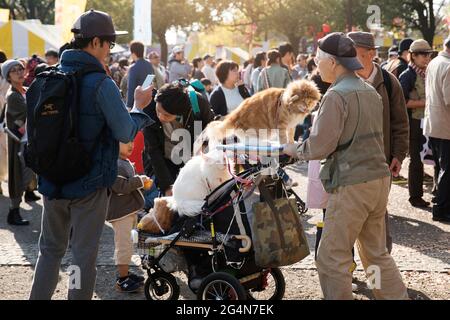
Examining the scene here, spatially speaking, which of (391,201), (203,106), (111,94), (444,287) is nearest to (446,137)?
(391,201)

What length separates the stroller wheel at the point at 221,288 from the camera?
4.18m

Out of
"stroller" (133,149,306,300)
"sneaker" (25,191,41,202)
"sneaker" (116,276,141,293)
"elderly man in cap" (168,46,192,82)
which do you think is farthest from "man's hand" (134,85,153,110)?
"elderly man in cap" (168,46,192,82)

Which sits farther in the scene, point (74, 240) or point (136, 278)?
point (136, 278)

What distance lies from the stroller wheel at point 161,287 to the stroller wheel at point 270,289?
0.54 m

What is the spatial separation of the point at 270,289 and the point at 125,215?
1.27 metres

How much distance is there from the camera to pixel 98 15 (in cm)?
376

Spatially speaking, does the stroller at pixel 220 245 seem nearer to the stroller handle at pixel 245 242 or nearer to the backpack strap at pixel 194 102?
the stroller handle at pixel 245 242

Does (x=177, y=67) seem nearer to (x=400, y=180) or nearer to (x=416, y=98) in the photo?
(x=400, y=180)

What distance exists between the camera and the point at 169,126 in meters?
5.61

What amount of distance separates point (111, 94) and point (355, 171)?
5.07 feet

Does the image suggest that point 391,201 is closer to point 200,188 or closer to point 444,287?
point 444,287

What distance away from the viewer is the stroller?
169 inches

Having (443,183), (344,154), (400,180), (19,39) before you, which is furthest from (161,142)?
(19,39)

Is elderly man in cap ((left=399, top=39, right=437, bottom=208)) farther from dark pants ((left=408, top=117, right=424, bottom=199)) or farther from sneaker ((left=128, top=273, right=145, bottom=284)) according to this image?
sneaker ((left=128, top=273, right=145, bottom=284))
